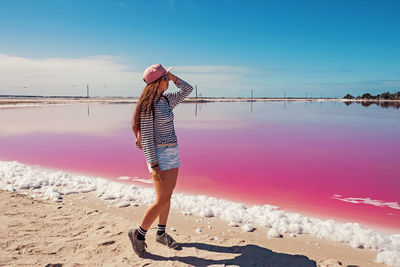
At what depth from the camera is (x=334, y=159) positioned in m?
8.38

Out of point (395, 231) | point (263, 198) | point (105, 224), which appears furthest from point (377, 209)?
point (105, 224)

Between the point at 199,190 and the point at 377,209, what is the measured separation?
9.79ft

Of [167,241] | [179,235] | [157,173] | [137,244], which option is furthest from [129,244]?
[157,173]

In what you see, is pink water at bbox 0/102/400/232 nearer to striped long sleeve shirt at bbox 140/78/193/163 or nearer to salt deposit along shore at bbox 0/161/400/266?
salt deposit along shore at bbox 0/161/400/266

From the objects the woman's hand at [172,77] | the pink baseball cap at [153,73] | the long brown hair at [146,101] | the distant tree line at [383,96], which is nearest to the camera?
the long brown hair at [146,101]

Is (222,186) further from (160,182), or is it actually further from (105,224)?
(160,182)

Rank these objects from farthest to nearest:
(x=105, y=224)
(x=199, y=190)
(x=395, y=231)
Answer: (x=199, y=190), (x=395, y=231), (x=105, y=224)

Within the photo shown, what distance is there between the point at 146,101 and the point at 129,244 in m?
1.59

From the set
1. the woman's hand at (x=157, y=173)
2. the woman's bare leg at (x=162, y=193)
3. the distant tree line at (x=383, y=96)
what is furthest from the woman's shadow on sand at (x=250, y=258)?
the distant tree line at (x=383, y=96)

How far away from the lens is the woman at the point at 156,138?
2.73 meters

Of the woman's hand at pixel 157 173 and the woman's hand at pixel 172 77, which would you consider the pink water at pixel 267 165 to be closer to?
the woman's hand at pixel 157 173

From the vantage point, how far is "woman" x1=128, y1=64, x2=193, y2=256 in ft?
8.96

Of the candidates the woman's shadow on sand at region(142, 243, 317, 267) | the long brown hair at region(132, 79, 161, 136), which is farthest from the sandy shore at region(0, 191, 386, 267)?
the long brown hair at region(132, 79, 161, 136)

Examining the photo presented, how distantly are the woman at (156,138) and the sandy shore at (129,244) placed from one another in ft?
1.19
